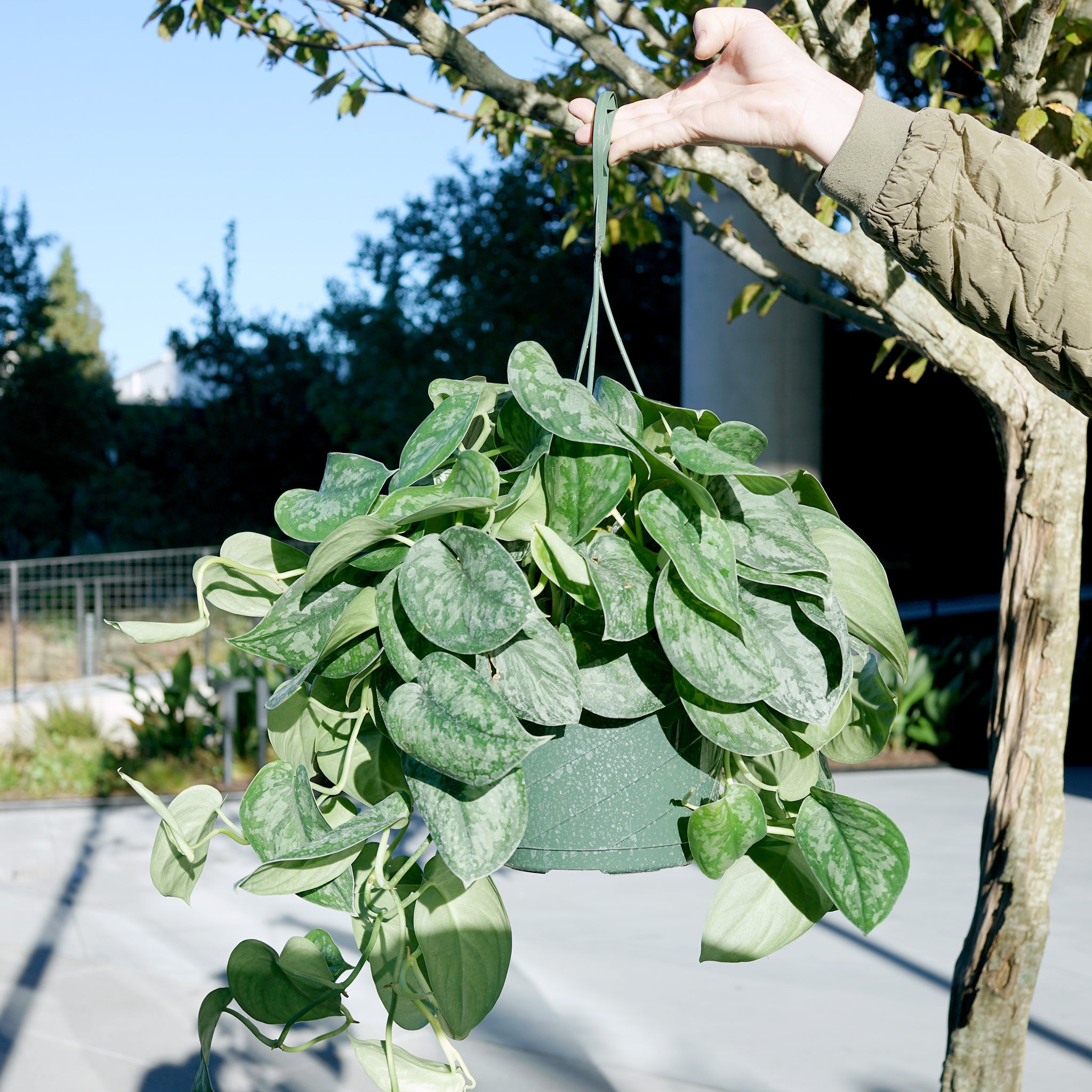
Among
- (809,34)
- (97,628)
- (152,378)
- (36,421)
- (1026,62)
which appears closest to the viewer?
(1026,62)

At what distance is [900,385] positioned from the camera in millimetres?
12023

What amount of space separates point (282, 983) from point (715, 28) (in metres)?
1.01

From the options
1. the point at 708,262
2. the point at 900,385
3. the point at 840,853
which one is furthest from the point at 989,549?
the point at 840,853

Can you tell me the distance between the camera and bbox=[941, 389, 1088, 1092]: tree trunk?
166 centimetres

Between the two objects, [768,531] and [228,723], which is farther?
[228,723]

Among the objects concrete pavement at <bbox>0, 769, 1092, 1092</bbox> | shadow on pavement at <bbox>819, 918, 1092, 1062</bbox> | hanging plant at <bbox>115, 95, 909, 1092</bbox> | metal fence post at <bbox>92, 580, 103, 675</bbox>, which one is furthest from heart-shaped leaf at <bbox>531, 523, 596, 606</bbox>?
metal fence post at <bbox>92, 580, 103, 675</bbox>

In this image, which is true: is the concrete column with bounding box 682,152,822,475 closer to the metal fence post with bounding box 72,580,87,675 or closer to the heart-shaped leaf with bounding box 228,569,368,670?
the metal fence post with bounding box 72,580,87,675

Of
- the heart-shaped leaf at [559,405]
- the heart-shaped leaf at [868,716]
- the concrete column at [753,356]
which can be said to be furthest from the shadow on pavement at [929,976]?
the concrete column at [753,356]

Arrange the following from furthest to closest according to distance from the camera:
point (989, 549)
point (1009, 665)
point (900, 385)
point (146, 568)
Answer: point (989, 549) → point (900, 385) → point (146, 568) → point (1009, 665)

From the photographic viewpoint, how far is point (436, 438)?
0.90 m

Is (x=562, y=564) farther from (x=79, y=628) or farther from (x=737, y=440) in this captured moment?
(x=79, y=628)

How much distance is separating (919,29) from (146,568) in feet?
28.4

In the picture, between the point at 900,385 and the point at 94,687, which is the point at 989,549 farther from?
the point at 94,687

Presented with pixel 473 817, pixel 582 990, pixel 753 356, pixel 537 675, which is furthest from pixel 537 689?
pixel 753 356
